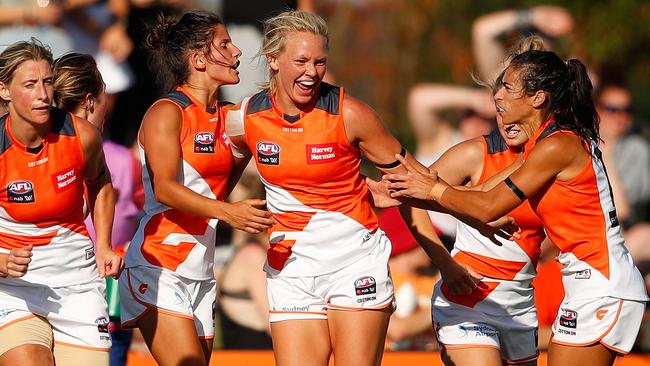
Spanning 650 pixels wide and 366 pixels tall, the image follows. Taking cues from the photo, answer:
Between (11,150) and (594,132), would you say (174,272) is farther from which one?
(594,132)

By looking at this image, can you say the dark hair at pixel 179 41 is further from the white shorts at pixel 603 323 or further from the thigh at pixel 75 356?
the white shorts at pixel 603 323

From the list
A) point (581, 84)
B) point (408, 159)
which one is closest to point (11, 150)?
point (408, 159)

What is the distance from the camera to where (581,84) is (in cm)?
510

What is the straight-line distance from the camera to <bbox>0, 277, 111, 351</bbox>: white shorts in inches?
202

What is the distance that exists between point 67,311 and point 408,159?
1.74 meters

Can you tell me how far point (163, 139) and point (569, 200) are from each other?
188 cm

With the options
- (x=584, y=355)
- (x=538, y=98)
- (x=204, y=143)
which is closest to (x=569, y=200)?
(x=538, y=98)

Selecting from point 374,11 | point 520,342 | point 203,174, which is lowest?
point 374,11

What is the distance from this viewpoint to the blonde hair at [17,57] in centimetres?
504

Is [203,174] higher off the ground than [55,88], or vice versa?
[55,88]

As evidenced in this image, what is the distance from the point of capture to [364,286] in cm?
514

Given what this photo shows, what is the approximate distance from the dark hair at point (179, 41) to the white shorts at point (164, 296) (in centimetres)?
97

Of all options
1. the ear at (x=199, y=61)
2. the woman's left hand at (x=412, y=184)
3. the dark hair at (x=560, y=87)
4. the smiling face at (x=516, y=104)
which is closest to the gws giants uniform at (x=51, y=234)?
the ear at (x=199, y=61)

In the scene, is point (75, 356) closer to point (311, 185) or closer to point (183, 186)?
point (183, 186)
